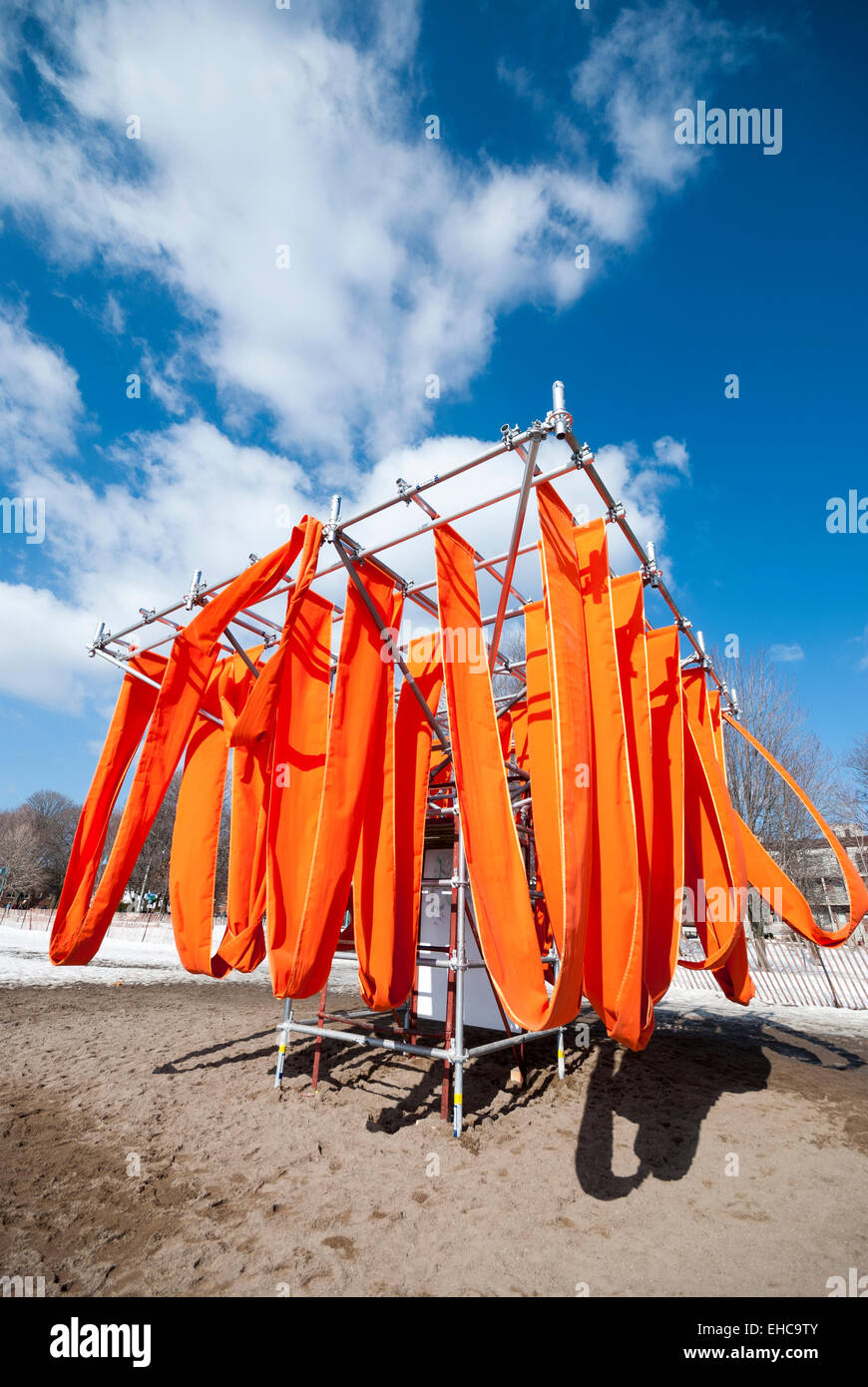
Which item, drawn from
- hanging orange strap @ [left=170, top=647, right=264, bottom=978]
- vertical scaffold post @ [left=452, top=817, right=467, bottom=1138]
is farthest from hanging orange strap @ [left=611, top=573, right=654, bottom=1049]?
hanging orange strap @ [left=170, top=647, right=264, bottom=978]

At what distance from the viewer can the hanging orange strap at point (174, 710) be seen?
5207mm

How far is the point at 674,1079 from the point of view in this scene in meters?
7.18

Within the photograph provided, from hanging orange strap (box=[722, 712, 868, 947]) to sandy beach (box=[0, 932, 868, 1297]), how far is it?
183 centimetres

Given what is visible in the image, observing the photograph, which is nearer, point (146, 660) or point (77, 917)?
point (77, 917)

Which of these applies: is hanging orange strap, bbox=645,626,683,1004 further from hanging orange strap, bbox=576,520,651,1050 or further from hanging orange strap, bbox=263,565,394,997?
hanging orange strap, bbox=263,565,394,997

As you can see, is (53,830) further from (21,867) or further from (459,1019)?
(459,1019)

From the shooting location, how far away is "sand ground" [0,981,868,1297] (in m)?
3.47

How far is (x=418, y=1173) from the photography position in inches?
188

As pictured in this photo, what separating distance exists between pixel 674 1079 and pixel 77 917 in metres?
7.03

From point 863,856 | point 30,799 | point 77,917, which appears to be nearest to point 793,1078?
point 77,917

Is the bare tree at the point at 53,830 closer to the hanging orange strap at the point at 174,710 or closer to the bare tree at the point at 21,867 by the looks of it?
the bare tree at the point at 21,867

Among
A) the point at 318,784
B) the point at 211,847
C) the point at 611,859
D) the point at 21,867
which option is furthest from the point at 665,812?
the point at 21,867
